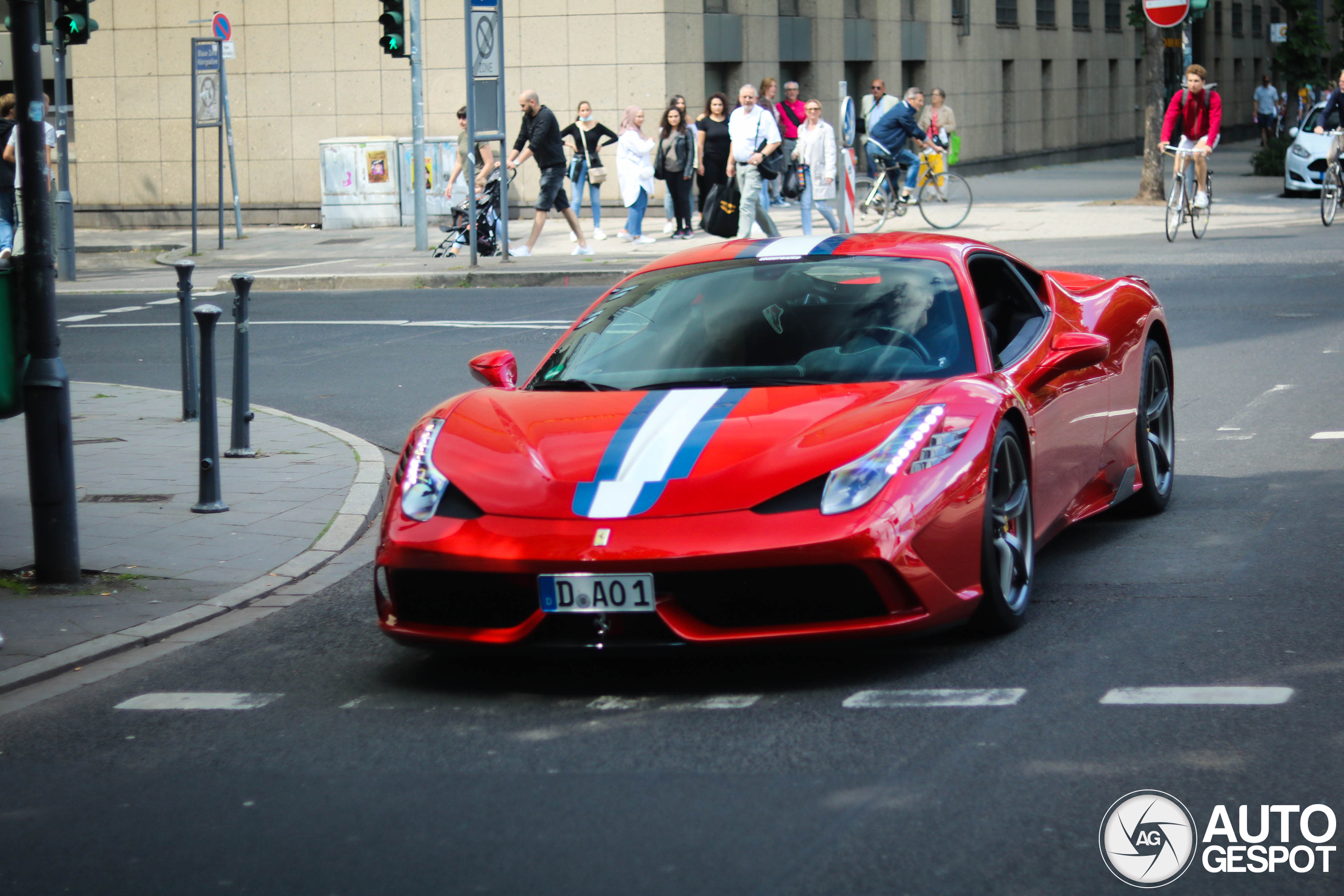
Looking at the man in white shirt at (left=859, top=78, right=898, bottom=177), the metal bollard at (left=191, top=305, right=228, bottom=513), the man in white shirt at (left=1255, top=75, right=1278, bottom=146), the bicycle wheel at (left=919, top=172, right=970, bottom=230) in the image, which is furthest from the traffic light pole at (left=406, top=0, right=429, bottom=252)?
the man in white shirt at (left=1255, top=75, right=1278, bottom=146)

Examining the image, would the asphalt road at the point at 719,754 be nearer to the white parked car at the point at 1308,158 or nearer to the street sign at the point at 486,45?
the street sign at the point at 486,45

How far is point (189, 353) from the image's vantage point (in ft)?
35.6

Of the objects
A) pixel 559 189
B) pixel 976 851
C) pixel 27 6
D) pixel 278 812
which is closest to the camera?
pixel 976 851

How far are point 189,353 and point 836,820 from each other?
7920 mm

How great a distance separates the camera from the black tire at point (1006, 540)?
5.11 meters

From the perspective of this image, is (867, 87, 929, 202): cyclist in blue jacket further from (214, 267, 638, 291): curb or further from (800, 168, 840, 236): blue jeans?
(214, 267, 638, 291): curb

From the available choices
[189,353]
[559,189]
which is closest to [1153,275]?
[559,189]

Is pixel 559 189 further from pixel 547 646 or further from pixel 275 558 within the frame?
pixel 547 646

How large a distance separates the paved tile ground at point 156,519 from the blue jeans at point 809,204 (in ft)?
36.8

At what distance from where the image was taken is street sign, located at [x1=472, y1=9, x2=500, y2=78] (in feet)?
67.7

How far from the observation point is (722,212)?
20.0 m

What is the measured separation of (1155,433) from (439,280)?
43.4ft

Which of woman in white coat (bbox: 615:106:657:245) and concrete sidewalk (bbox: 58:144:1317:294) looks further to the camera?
woman in white coat (bbox: 615:106:657:245)

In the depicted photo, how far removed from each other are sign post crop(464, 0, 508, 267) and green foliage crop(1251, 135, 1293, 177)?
18.2 metres
